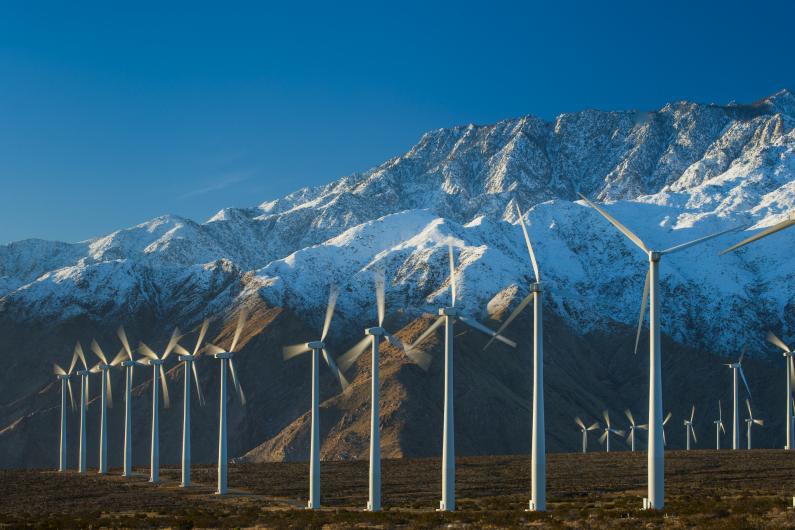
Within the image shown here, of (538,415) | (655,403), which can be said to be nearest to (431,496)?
(538,415)

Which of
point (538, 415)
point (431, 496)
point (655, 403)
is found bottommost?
point (431, 496)

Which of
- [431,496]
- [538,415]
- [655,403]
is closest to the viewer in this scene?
[655,403]

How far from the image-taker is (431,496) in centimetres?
9838

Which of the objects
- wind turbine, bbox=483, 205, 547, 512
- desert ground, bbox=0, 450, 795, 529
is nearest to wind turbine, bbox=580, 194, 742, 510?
desert ground, bbox=0, 450, 795, 529

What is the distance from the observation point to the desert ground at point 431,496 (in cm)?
6225

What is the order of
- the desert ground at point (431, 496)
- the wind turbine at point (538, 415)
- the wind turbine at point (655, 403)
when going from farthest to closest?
the desert ground at point (431, 496) < the wind turbine at point (538, 415) < the wind turbine at point (655, 403)

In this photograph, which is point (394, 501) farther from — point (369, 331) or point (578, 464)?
point (578, 464)

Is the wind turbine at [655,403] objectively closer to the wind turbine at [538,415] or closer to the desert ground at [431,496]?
the desert ground at [431,496]

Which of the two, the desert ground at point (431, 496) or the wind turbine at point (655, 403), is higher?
the wind turbine at point (655, 403)

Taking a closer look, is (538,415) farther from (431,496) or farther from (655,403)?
(431,496)

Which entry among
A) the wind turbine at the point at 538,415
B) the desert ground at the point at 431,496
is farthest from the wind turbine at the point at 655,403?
the wind turbine at the point at 538,415

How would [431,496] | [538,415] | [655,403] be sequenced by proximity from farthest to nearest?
[431,496] → [538,415] → [655,403]

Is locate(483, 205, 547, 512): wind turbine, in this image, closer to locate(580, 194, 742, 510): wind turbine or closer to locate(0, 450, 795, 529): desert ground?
locate(0, 450, 795, 529): desert ground

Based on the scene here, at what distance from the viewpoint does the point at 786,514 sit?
182 feet
